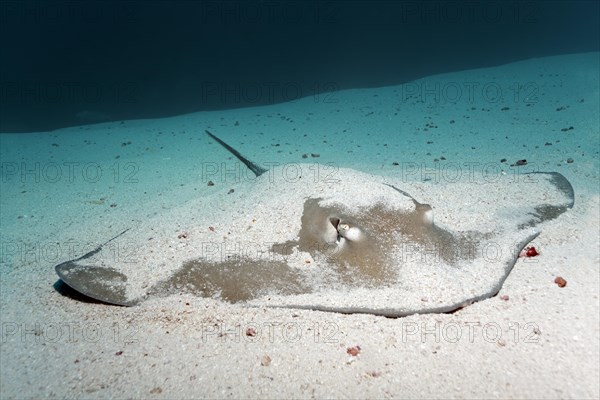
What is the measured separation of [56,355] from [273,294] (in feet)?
6.10

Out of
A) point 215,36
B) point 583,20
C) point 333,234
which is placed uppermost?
point 583,20

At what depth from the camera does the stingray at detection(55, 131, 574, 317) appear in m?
2.75

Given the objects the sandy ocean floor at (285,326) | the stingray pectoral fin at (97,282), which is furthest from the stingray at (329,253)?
the sandy ocean floor at (285,326)

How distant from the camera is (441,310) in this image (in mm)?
2518

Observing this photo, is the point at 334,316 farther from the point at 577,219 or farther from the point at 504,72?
→ the point at 504,72

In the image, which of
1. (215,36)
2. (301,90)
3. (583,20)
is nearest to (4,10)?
(215,36)

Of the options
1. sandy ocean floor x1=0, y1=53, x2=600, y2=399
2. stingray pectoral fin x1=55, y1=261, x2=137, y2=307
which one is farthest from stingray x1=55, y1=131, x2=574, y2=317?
sandy ocean floor x1=0, y1=53, x2=600, y2=399

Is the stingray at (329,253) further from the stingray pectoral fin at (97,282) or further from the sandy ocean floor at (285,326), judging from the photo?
the sandy ocean floor at (285,326)

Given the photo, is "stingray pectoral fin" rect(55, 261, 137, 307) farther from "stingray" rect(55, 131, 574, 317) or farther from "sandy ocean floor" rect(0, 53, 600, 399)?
"sandy ocean floor" rect(0, 53, 600, 399)

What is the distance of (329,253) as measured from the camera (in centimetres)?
319

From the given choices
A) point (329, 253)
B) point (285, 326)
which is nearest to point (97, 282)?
point (285, 326)

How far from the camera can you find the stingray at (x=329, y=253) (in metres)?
2.75

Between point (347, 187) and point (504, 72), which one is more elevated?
point (504, 72)

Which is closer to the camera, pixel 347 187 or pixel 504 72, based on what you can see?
pixel 347 187
